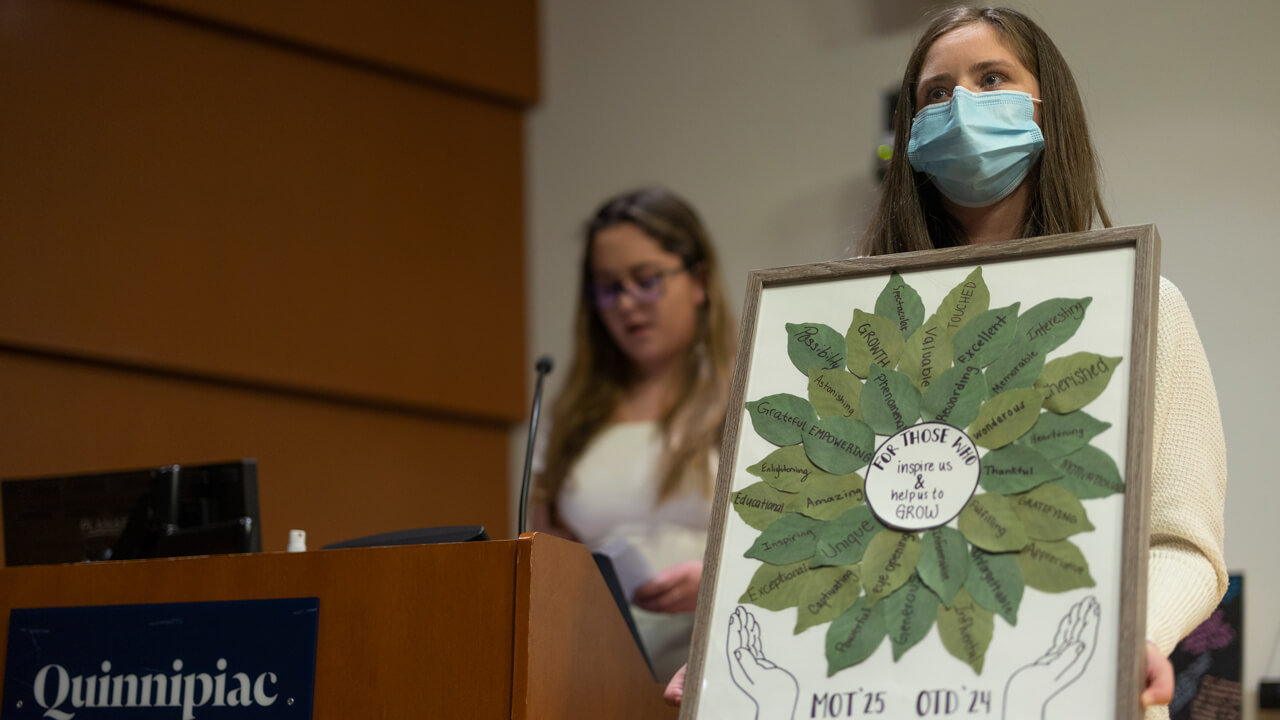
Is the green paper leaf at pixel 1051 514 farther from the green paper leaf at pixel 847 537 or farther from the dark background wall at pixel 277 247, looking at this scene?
the dark background wall at pixel 277 247

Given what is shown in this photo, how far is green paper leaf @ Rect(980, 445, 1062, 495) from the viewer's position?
122cm

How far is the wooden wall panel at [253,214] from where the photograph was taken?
121 inches

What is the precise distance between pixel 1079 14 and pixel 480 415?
2.03 metres

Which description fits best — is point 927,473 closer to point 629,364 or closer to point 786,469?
point 786,469

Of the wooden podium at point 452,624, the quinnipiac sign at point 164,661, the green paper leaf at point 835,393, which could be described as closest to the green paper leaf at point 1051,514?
the green paper leaf at point 835,393

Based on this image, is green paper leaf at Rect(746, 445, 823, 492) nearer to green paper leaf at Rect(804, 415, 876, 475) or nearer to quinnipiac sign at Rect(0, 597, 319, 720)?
green paper leaf at Rect(804, 415, 876, 475)

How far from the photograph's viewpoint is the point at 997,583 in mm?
1203

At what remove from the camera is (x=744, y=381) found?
143cm

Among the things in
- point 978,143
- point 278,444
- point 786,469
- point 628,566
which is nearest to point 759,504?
point 786,469

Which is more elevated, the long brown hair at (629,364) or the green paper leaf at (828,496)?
the long brown hair at (629,364)

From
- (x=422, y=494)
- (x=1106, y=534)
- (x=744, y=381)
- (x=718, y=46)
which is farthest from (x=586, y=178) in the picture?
(x=1106, y=534)

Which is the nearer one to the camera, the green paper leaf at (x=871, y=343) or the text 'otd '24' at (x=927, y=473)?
the text 'otd '24' at (x=927, y=473)

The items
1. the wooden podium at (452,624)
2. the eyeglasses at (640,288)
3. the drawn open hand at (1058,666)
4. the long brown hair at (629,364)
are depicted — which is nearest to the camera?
the drawn open hand at (1058,666)

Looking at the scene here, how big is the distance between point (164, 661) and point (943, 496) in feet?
3.33
